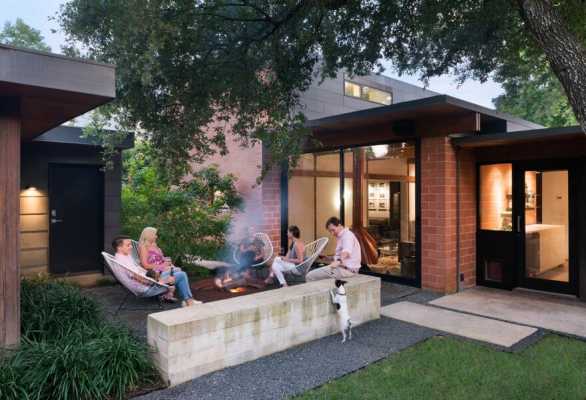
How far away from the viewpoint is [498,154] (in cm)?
723

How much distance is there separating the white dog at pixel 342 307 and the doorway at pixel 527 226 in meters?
3.85

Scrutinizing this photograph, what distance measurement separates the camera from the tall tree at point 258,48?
549cm

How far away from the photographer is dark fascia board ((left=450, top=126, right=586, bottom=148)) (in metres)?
5.65

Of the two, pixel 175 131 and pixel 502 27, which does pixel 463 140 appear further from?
pixel 175 131

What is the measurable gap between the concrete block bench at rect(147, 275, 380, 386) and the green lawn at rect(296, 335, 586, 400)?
0.86 metres

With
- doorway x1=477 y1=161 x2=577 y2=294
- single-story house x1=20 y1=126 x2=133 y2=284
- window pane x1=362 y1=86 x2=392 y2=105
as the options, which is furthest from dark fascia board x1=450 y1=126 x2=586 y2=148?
window pane x1=362 y1=86 x2=392 y2=105

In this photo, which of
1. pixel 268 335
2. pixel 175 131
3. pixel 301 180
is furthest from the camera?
pixel 301 180

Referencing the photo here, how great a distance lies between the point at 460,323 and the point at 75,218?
271 inches

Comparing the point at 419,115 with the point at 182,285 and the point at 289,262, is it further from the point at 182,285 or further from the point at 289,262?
the point at 182,285

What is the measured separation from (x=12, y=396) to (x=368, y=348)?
310 cm

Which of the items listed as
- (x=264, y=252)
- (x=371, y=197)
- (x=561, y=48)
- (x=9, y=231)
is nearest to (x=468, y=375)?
(x=561, y=48)

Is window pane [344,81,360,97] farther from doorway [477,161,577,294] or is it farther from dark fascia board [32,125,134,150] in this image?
dark fascia board [32,125,134,150]

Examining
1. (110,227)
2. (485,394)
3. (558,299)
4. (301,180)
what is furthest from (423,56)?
(110,227)

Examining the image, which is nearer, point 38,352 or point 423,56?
point 38,352
